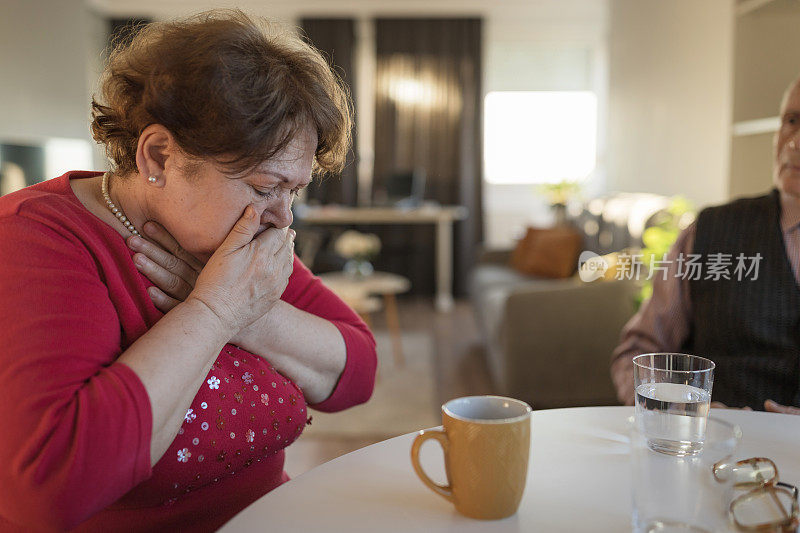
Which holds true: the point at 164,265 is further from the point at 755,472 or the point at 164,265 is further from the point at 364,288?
the point at 364,288

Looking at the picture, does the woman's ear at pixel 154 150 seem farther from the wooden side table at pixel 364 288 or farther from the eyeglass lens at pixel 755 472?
the wooden side table at pixel 364 288

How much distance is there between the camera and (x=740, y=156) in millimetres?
2275

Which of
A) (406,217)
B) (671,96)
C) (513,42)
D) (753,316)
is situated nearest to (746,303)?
(753,316)

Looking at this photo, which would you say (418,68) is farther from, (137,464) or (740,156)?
(137,464)

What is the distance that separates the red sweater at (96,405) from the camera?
2.02ft

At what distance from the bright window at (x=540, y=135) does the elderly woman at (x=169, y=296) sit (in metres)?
5.65

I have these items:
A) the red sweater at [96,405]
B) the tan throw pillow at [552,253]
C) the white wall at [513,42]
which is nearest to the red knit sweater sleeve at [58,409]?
the red sweater at [96,405]

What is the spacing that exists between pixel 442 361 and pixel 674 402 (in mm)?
3177

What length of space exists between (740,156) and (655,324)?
118 centimetres

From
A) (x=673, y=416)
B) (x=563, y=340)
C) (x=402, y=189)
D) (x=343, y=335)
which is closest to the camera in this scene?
(x=673, y=416)

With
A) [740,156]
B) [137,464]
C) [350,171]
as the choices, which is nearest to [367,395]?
[137,464]

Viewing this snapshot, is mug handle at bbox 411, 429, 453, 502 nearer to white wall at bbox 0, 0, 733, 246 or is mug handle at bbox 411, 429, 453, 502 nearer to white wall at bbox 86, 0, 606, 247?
white wall at bbox 0, 0, 733, 246

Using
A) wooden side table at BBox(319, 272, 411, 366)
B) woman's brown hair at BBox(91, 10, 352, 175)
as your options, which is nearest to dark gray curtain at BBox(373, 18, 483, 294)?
wooden side table at BBox(319, 272, 411, 366)

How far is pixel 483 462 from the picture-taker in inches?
22.5
